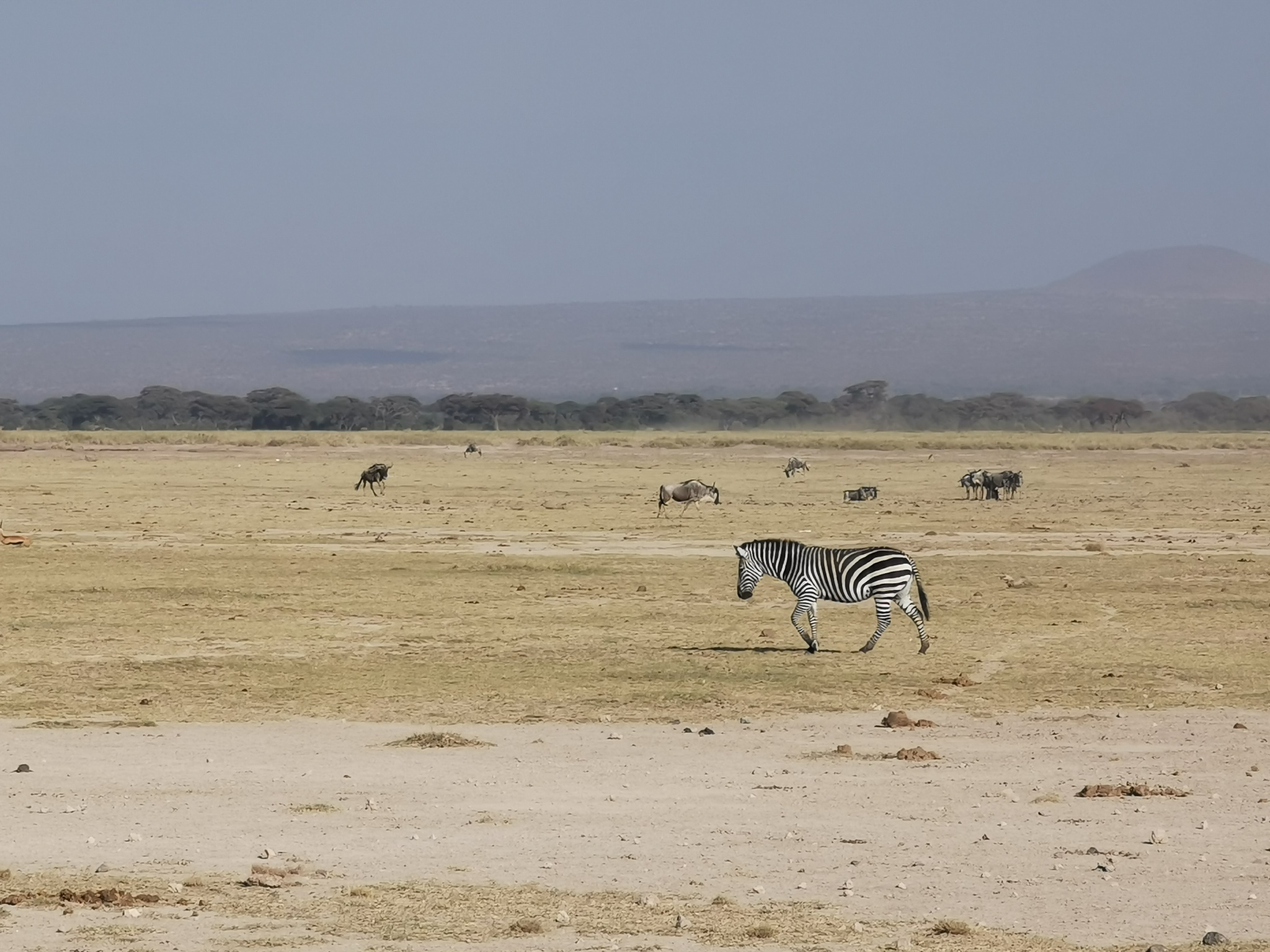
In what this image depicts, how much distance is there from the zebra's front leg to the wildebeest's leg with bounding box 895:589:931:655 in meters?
0.82

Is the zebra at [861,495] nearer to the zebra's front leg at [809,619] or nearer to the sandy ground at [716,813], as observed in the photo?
the zebra's front leg at [809,619]

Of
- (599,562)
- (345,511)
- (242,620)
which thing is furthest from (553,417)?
(242,620)

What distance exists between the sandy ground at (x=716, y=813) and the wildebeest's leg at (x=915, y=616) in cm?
346

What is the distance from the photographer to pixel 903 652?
18.9 m

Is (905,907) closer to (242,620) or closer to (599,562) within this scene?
(242,620)

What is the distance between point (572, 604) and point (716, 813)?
12.0 m

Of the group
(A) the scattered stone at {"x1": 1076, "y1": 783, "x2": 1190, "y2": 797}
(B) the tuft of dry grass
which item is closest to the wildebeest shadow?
(B) the tuft of dry grass

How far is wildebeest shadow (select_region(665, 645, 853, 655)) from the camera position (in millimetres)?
18859

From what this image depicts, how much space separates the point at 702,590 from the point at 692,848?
47.4 feet

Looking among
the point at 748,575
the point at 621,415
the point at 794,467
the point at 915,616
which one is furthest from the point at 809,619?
the point at 621,415

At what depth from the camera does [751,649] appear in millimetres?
19156

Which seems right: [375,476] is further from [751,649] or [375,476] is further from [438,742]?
[438,742]

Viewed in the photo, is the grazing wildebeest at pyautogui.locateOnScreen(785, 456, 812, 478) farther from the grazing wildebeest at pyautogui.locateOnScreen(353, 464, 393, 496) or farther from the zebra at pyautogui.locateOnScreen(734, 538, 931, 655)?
the zebra at pyautogui.locateOnScreen(734, 538, 931, 655)

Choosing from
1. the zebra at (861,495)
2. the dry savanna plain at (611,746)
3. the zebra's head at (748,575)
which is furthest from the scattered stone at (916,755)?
the zebra at (861,495)
